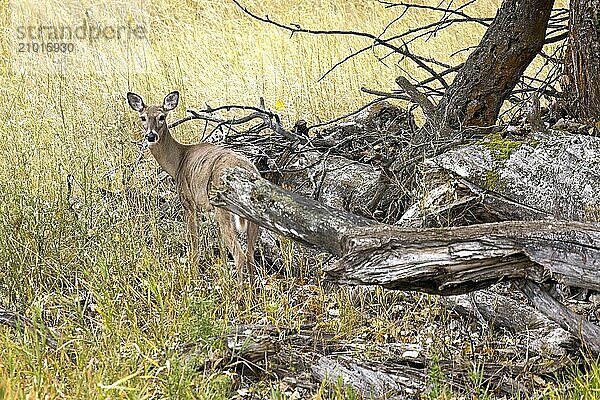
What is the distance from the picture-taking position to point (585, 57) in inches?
181

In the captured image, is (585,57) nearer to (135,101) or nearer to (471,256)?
(471,256)

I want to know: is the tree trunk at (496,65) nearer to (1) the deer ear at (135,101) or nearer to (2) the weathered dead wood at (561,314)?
(2) the weathered dead wood at (561,314)

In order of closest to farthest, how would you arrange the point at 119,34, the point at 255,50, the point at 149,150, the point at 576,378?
1. the point at 576,378
2. the point at 149,150
3. the point at 255,50
4. the point at 119,34

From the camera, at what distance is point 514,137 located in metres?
4.42

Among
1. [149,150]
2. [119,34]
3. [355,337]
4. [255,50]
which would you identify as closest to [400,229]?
[355,337]

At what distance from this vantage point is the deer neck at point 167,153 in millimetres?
5996

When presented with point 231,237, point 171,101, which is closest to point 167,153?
point 171,101

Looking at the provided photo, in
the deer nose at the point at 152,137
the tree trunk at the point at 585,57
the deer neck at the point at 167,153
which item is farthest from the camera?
the deer neck at the point at 167,153

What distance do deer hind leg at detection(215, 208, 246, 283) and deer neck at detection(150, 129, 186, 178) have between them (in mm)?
809

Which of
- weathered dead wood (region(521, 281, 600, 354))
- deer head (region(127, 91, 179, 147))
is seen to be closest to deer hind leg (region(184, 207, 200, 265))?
deer head (region(127, 91, 179, 147))

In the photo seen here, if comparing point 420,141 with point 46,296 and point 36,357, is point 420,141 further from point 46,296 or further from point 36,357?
point 36,357

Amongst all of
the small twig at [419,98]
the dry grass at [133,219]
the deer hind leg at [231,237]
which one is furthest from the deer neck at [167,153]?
the small twig at [419,98]

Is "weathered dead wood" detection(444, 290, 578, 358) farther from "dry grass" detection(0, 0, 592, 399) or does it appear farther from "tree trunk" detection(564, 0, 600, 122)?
"tree trunk" detection(564, 0, 600, 122)

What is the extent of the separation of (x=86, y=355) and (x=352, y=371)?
3.29 feet
